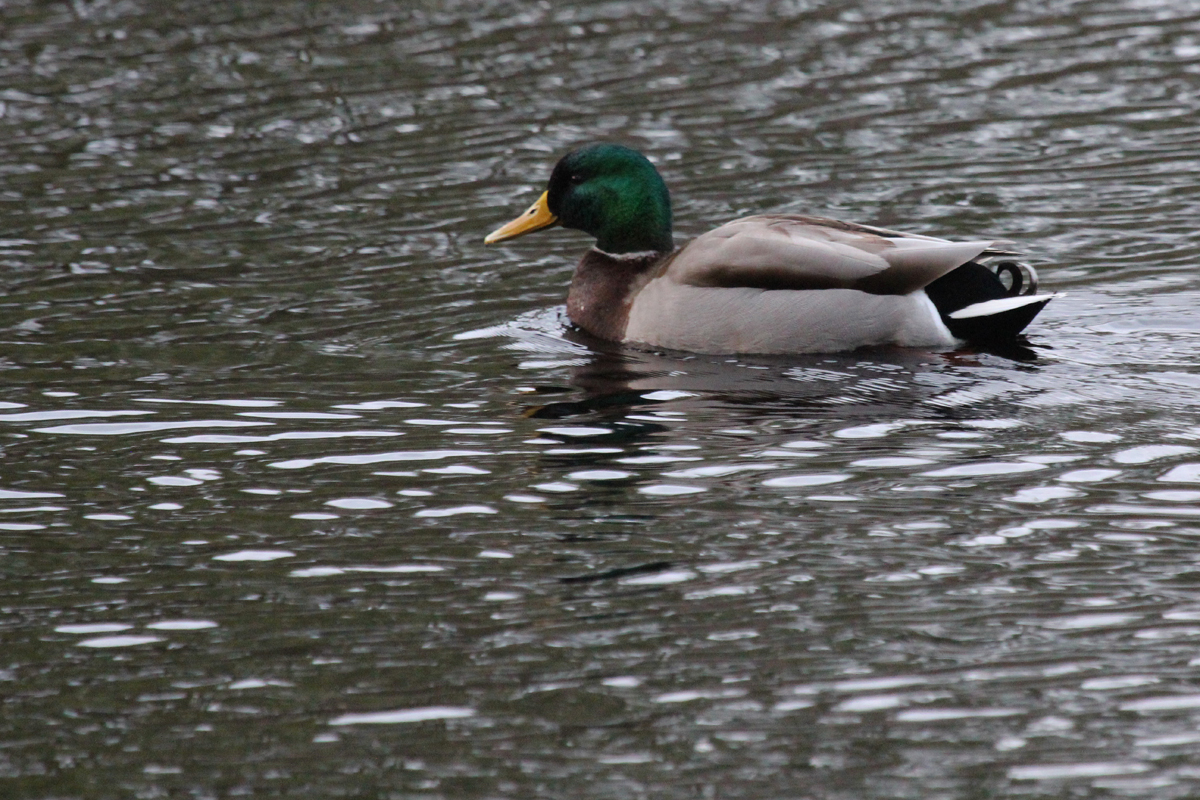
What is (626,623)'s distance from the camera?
5258 millimetres

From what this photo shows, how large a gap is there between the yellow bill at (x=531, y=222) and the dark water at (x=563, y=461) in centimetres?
41

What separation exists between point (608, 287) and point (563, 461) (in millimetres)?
2470

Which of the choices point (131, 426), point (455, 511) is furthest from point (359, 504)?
point (131, 426)

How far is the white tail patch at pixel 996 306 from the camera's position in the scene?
8.29 m

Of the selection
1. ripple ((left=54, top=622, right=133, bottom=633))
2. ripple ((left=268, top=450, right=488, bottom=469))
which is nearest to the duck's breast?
ripple ((left=268, top=450, right=488, bottom=469))

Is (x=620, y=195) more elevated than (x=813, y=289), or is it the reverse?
(x=620, y=195)

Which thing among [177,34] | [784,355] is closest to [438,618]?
[784,355]

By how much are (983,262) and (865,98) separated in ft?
14.0

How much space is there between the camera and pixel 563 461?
6.94 metres

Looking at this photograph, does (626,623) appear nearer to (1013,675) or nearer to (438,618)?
(438,618)

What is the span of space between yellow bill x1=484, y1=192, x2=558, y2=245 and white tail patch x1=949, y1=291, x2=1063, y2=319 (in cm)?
238

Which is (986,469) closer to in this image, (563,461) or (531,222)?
(563,461)

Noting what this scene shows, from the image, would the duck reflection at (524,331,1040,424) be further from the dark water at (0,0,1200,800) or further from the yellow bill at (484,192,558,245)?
the yellow bill at (484,192,558,245)

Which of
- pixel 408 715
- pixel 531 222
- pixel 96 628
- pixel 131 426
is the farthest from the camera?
pixel 531 222
